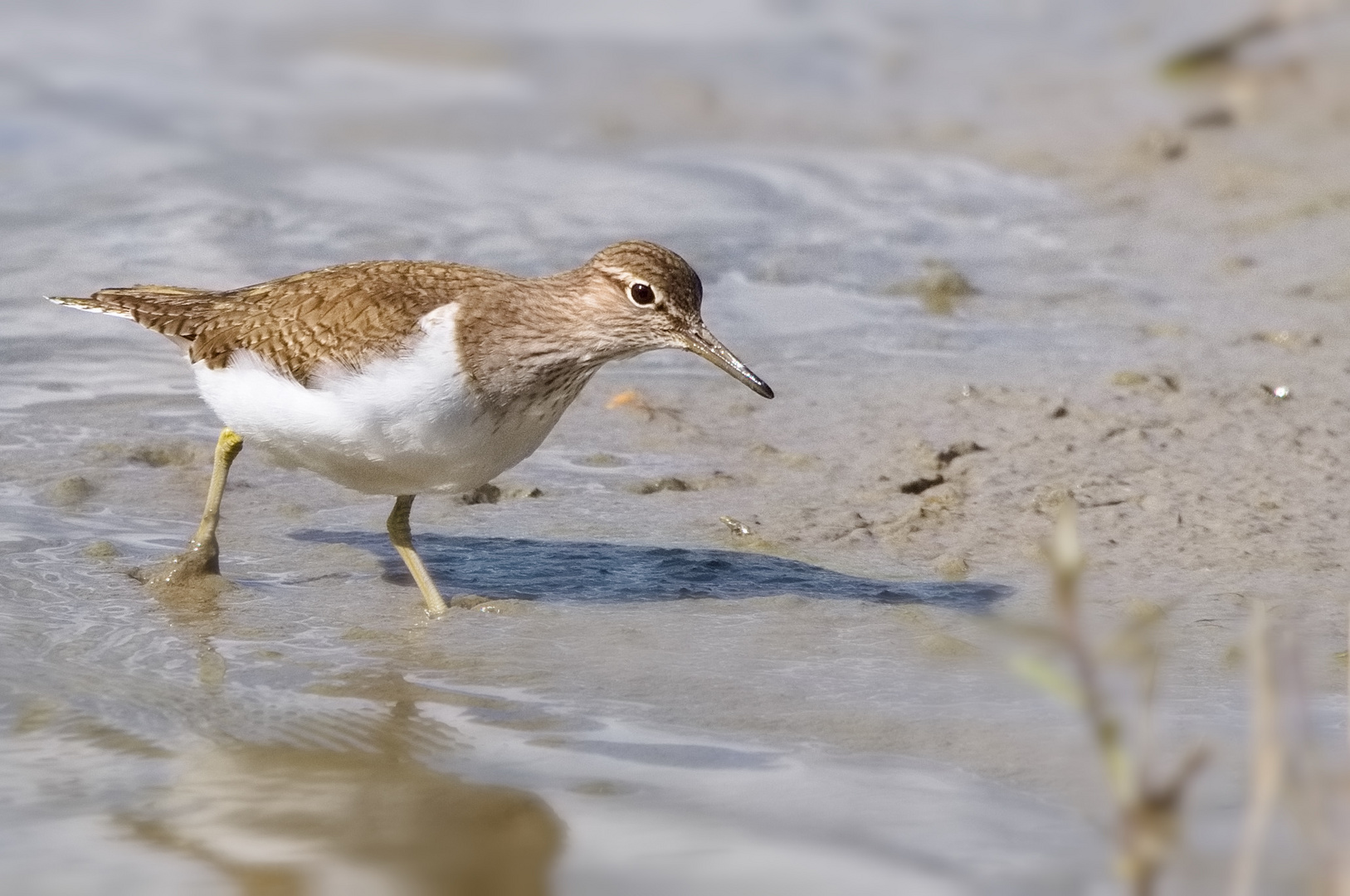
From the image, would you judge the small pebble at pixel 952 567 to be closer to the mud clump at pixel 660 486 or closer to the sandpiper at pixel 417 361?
the sandpiper at pixel 417 361

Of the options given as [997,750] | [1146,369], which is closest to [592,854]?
[997,750]

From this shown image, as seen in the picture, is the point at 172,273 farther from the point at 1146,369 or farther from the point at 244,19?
the point at 244,19

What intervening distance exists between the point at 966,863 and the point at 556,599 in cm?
242

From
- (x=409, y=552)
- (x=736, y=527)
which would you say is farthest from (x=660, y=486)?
(x=409, y=552)

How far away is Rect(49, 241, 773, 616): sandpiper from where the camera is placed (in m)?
6.01

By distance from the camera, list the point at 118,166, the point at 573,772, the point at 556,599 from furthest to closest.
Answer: the point at 118,166 < the point at 556,599 < the point at 573,772

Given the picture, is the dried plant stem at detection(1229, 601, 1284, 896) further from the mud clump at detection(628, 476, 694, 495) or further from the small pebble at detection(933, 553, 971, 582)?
the mud clump at detection(628, 476, 694, 495)

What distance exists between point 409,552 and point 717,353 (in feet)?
4.21

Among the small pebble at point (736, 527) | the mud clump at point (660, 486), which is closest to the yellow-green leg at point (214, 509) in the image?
the mud clump at point (660, 486)

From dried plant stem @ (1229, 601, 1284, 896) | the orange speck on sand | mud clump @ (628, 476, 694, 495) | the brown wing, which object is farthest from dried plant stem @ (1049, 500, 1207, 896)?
the orange speck on sand

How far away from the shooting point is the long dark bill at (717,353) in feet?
21.5

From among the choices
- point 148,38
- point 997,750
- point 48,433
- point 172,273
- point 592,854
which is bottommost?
point 592,854

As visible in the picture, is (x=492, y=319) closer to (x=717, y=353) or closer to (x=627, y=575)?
(x=717, y=353)

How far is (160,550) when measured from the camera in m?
6.53
